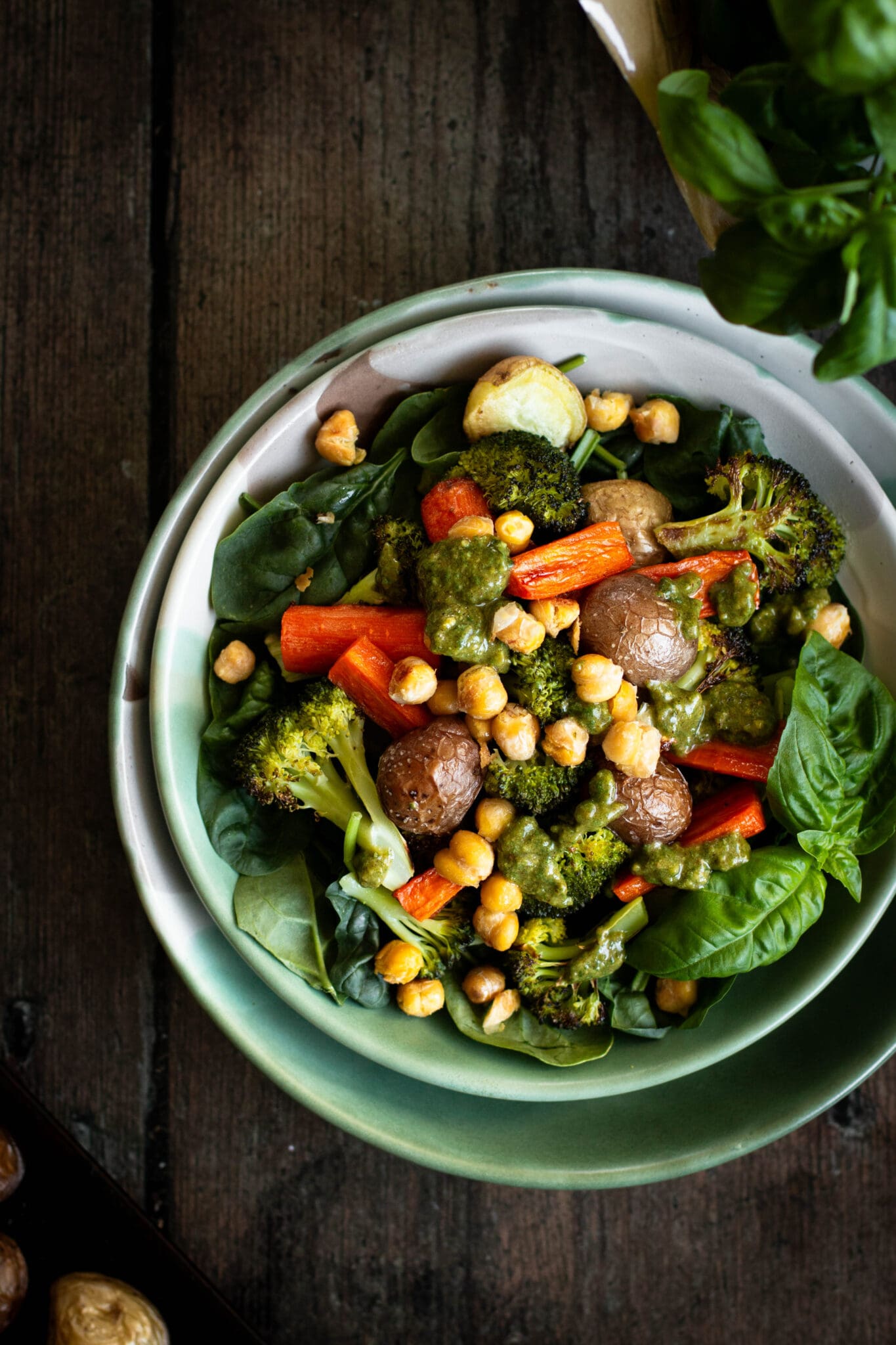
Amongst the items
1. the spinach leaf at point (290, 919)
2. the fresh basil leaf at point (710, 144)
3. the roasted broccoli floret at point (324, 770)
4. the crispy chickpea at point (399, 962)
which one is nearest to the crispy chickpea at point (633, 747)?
the roasted broccoli floret at point (324, 770)

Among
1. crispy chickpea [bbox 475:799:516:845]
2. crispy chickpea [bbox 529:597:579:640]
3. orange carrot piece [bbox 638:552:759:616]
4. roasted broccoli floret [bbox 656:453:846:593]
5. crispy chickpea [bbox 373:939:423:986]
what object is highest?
roasted broccoli floret [bbox 656:453:846:593]

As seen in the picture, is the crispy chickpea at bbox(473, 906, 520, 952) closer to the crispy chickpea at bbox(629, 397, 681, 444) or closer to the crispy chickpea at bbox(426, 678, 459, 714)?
the crispy chickpea at bbox(426, 678, 459, 714)

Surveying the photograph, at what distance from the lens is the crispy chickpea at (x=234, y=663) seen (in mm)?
2180

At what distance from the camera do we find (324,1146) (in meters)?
2.61

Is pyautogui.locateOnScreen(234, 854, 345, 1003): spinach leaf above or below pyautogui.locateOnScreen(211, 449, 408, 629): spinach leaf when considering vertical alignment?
below

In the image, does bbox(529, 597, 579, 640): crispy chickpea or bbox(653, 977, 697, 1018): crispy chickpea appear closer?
bbox(529, 597, 579, 640): crispy chickpea

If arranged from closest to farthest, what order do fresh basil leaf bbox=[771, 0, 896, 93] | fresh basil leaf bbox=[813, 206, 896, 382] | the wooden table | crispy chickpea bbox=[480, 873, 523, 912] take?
fresh basil leaf bbox=[771, 0, 896, 93] → fresh basil leaf bbox=[813, 206, 896, 382] → crispy chickpea bbox=[480, 873, 523, 912] → the wooden table

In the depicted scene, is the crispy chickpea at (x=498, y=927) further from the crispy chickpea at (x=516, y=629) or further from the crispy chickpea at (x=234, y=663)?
the crispy chickpea at (x=234, y=663)

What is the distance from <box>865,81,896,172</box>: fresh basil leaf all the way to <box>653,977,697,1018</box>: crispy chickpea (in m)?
1.61

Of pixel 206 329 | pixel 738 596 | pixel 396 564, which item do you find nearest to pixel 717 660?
pixel 738 596

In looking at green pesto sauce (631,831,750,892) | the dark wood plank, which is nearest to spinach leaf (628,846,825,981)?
green pesto sauce (631,831,750,892)

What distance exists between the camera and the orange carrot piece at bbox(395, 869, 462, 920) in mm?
2141

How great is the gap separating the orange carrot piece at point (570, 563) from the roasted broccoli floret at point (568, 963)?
2.20ft

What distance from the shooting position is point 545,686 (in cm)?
206
